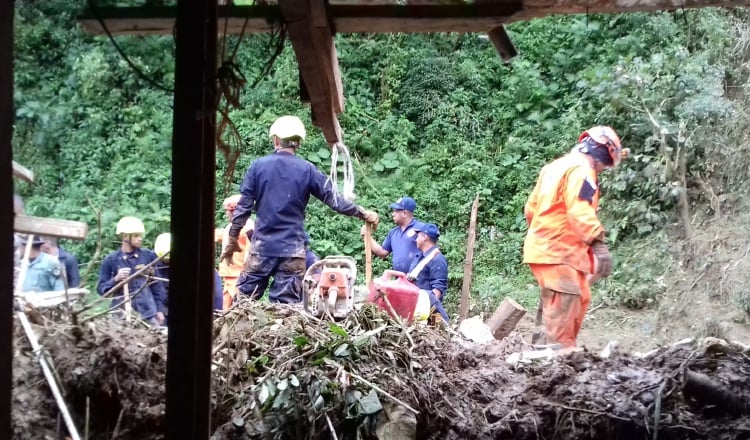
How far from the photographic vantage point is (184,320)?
2.61 meters

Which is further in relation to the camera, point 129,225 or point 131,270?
point 131,270

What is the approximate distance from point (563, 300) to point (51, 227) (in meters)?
4.41

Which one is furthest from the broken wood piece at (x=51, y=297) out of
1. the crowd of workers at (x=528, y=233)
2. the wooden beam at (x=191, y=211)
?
the crowd of workers at (x=528, y=233)

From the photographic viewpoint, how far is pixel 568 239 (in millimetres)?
6027

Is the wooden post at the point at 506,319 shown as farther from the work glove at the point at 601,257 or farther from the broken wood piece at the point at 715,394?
the broken wood piece at the point at 715,394

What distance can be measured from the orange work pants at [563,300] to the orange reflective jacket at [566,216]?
77 mm

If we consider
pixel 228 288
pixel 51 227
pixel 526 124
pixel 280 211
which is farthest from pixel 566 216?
pixel 526 124

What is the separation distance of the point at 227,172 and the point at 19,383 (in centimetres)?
121

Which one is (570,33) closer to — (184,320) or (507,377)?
(507,377)

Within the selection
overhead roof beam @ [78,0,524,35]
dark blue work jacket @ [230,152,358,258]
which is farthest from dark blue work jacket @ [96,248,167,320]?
overhead roof beam @ [78,0,524,35]

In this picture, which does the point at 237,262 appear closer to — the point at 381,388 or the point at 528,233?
the point at 528,233

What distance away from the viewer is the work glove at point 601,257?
19.2 ft

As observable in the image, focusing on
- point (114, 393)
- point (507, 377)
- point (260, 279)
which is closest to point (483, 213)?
point (260, 279)

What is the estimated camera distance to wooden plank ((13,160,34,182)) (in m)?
2.14
